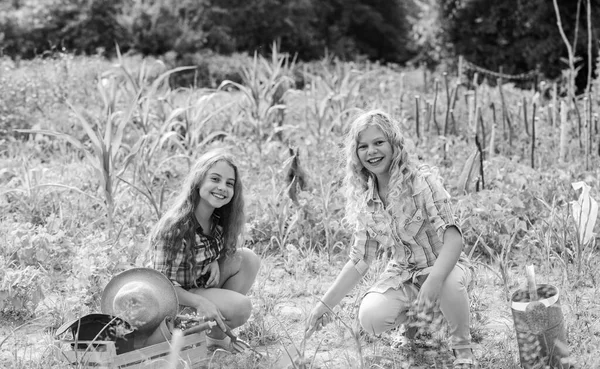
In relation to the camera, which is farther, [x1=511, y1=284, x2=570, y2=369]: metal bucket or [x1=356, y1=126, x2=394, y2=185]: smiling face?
[x1=356, y1=126, x2=394, y2=185]: smiling face

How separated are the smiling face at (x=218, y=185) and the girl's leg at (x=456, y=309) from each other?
85 cm

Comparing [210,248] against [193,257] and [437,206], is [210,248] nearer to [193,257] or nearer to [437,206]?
[193,257]

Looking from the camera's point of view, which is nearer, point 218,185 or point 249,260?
point 218,185

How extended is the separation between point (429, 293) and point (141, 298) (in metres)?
0.93

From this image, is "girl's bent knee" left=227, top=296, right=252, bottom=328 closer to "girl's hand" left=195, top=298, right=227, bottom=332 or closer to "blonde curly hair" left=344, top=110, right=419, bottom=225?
"girl's hand" left=195, top=298, right=227, bottom=332

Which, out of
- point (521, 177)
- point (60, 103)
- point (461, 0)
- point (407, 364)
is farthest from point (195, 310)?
point (461, 0)

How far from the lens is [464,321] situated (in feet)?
8.18

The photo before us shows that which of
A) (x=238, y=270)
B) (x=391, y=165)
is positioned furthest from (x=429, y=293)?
(x=238, y=270)

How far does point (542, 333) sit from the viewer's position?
229 cm

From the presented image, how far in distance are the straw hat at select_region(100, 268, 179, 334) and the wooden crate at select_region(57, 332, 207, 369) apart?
10 centimetres

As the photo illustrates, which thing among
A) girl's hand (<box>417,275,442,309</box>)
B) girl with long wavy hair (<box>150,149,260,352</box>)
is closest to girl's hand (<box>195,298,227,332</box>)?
girl with long wavy hair (<box>150,149,260,352</box>)

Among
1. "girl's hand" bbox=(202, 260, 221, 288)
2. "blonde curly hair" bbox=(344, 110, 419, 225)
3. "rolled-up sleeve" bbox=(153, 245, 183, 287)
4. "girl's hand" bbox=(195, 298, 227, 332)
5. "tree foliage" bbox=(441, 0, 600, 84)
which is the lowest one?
"girl's hand" bbox=(195, 298, 227, 332)

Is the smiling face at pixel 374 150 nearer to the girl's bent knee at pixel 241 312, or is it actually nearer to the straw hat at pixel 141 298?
the girl's bent knee at pixel 241 312

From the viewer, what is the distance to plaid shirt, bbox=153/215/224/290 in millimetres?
2682
